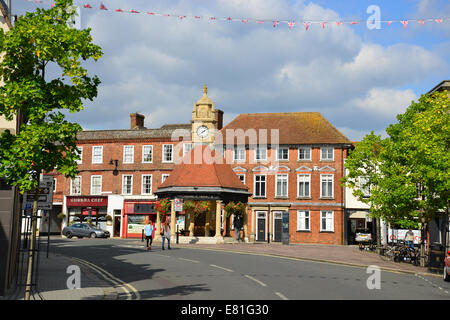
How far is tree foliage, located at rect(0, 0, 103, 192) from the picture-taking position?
34.2 ft

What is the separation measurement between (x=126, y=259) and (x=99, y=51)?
14829 mm

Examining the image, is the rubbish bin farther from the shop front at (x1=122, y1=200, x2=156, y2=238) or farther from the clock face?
the shop front at (x1=122, y1=200, x2=156, y2=238)

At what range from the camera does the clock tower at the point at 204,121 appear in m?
41.7

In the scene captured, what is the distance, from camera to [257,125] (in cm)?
5297

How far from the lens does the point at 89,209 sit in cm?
5300

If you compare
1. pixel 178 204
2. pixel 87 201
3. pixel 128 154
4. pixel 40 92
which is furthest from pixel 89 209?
pixel 40 92

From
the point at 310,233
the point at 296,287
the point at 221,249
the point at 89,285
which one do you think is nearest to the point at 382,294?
the point at 296,287

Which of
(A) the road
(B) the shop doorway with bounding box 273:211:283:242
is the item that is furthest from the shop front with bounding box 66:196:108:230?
(A) the road

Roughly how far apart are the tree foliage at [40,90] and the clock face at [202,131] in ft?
98.9

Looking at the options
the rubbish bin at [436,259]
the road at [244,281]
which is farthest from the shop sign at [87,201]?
the rubbish bin at [436,259]

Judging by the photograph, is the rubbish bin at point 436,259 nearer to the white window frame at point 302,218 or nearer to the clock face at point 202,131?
the clock face at point 202,131

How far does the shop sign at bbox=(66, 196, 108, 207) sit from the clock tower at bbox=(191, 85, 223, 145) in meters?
15.6

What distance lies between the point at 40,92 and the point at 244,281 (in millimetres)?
8765

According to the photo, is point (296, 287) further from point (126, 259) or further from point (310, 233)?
point (310, 233)
